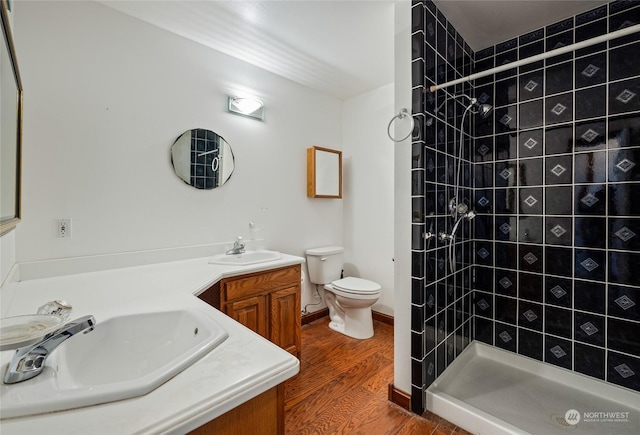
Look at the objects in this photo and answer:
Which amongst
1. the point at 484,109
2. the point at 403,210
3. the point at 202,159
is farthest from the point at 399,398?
the point at 202,159

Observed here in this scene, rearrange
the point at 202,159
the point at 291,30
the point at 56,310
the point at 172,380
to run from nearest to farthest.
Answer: the point at 172,380 < the point at 56,310 < the point at 291,30 < the point at 202,159

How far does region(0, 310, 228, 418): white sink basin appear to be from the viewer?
0.53 meters

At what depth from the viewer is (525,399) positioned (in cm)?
174

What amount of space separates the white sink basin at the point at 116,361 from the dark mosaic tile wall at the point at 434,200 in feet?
3.98

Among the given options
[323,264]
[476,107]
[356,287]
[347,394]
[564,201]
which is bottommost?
[347,394]

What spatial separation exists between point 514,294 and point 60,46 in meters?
3.38

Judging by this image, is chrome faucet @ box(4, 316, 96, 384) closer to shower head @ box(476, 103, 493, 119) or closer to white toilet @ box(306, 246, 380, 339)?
white toilet @ box(306, 246, 380, 339)

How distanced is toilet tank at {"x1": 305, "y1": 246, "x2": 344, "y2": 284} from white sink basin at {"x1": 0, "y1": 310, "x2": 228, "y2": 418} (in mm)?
1901

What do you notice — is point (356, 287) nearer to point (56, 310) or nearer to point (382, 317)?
point (382, 317)

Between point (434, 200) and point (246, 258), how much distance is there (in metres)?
1.46

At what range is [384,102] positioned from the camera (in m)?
2.86

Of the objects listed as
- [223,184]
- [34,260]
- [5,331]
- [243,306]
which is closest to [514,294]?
[243,306]

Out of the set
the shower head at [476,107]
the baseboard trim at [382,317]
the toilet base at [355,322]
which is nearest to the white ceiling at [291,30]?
the shower head at [476,107]

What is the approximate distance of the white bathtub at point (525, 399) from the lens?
151 cm
